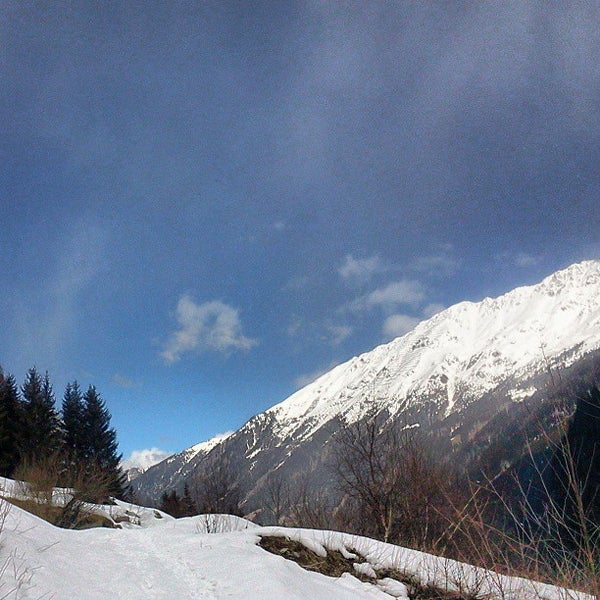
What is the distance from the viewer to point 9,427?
108ft

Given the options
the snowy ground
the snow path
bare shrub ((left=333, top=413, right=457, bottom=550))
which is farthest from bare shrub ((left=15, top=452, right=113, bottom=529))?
the snow path

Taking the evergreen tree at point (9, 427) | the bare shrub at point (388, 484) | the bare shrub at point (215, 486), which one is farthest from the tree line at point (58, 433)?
the bare shrub at point (388, 484)

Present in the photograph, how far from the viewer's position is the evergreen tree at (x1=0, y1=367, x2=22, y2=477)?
30766 millimetres

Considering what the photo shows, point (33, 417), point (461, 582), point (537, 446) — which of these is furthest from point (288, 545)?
point (537, 446)

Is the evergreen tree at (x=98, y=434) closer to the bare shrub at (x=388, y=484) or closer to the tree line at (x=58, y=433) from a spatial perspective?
the tree line at (x=58, y=433)

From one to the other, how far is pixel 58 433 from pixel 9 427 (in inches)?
166

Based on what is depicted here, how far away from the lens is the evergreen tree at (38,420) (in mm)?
32250

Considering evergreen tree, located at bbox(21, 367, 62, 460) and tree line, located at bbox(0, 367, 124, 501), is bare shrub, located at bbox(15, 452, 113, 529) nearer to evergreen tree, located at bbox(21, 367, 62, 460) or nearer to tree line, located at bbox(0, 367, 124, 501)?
tree line, located at bbox(0, 367, 124, 501)

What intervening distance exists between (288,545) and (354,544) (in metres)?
1.23

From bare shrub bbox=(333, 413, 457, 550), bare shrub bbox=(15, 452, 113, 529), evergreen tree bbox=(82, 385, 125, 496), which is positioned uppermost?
evergreen tree bbox=(82, 385, 125, 496)

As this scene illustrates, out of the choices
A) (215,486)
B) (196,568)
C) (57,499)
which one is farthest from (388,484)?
(57,499)

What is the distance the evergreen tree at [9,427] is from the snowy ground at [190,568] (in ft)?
92.2

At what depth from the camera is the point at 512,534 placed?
4.02 metres

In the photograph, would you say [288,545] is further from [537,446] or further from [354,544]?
[537,446]
